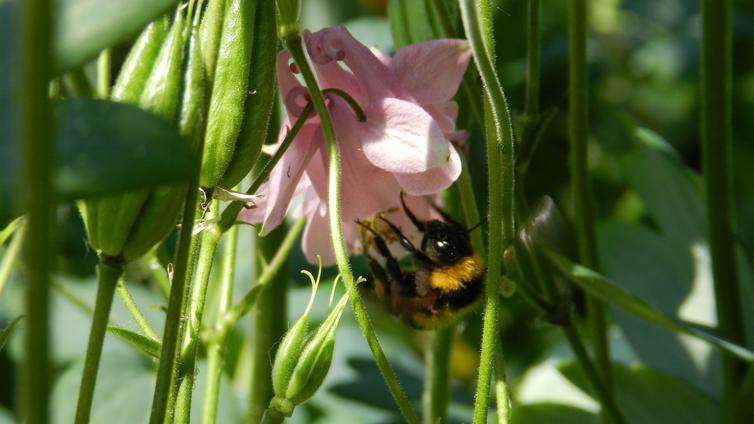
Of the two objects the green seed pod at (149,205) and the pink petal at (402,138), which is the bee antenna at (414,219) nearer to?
the pink petal at (402,138)

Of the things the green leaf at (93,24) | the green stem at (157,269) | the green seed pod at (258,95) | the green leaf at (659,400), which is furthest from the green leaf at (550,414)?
the green leaf at (93,24)

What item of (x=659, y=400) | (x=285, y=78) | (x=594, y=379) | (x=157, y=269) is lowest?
(x=659, y=400)

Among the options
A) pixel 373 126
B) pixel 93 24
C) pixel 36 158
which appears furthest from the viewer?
pixel 373 126

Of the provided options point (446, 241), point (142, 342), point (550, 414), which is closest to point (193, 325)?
point (142, 342)

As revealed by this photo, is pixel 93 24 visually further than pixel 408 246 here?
No

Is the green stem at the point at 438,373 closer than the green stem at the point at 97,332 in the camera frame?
No

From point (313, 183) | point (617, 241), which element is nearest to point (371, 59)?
point (313, 183)

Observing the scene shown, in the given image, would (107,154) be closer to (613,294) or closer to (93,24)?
(93,24)
